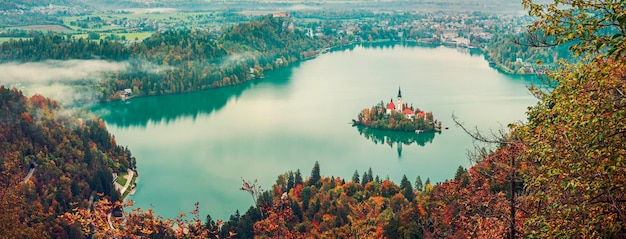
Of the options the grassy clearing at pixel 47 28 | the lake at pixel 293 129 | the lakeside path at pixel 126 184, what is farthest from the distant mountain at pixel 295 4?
the lakeside path at pixel 126 184

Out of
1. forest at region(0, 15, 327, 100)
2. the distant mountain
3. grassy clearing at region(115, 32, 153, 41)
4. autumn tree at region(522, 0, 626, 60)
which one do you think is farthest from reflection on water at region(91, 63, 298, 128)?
the distant mountain

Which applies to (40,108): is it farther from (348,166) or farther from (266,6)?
(266,6)

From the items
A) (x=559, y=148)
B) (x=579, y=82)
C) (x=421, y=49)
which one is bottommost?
(x=421, y=49)

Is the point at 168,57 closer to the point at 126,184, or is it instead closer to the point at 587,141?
the point at 126,184

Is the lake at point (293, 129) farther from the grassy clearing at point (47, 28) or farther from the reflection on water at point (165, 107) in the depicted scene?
the grassy clearing at point (47, 28)

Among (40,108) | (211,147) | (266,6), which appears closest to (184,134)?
(211,147)
